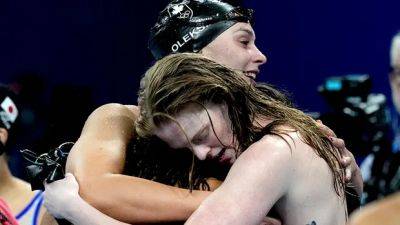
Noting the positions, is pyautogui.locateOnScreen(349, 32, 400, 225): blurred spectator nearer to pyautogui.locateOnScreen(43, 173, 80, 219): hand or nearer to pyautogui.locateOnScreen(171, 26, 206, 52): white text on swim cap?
pyautogui.locateOnScreen(43, 173, 80, 219): hand

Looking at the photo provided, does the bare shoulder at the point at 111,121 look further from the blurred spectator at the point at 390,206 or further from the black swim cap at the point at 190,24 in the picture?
the blurred spectator at the point at 390,206

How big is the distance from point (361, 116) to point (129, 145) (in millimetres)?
1474

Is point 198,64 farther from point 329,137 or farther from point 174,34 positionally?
point 174,34

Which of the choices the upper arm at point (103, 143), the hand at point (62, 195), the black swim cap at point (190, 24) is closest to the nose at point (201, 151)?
the upper arm at point (103, 143)

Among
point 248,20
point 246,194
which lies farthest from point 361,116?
point 246,194

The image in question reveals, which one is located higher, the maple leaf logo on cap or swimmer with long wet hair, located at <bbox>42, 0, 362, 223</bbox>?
swimmer with long wet hair, located at <bbox>42, 0, 362, 223</bbox>

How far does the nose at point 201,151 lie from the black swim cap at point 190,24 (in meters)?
0.74

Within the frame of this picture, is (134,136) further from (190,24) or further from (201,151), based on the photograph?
(190,24)

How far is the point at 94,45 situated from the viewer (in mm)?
6648

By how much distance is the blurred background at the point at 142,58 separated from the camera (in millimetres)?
3486

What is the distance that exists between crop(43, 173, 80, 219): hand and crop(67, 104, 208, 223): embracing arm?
0.02m

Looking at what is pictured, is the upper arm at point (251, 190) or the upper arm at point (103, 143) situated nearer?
the upper arm at point (251, 190)

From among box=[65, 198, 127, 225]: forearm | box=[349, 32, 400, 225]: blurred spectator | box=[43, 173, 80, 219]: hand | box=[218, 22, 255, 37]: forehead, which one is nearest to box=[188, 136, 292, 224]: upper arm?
box=[65, 198, 127, 225]: forearm

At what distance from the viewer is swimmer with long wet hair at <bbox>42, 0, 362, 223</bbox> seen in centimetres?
200
